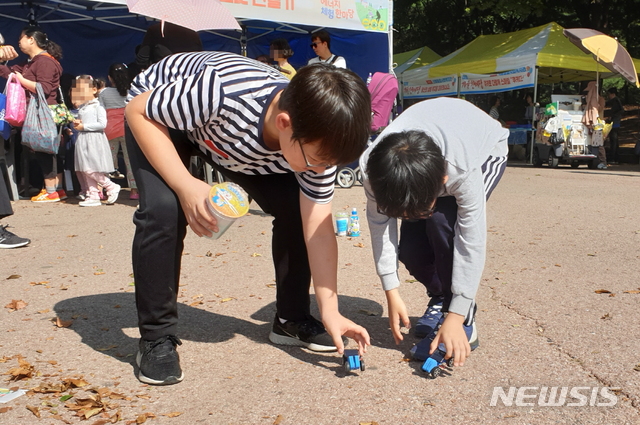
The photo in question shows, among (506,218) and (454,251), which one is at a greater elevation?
(454,251)

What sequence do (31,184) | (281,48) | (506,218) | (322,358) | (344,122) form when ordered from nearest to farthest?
1. (344,122)
2. (322,358)
3. (506,218)
4. (281,48)
5. (31,184)

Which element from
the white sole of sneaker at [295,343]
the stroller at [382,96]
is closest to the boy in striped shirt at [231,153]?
the white sole of sneaker at [295,343]

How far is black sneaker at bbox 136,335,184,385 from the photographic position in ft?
8.07

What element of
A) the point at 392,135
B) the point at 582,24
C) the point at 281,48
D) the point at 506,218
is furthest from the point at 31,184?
the point at 582,24

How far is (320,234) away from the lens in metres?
2.62

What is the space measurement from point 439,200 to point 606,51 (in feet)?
37.6

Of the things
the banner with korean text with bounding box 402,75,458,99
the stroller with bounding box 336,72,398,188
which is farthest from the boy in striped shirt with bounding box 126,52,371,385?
the banner with korean text with bounding box 402,75,458,99

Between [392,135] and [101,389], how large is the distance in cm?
148

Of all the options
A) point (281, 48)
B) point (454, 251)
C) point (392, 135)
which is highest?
point (281, 48)

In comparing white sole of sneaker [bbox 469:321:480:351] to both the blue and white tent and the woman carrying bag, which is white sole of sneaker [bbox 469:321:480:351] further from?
the blue and white tent

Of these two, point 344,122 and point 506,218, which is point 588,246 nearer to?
point 506,218

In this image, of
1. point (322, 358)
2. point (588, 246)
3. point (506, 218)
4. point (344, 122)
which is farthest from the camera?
point (506, 218)

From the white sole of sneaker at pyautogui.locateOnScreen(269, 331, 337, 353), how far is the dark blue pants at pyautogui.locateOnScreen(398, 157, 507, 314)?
56 cm

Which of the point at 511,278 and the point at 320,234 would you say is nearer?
the point at 320,234
